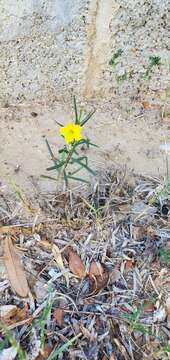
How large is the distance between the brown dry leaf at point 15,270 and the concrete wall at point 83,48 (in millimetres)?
716

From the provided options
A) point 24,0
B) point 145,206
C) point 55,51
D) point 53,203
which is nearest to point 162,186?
point 145,206

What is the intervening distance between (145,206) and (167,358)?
0.57 meters

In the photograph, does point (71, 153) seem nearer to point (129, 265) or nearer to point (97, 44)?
point (129, 265)

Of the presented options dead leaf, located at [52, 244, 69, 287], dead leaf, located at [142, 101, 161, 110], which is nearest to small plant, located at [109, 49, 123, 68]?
dead leaf, located at [142, 101, 161, 110]

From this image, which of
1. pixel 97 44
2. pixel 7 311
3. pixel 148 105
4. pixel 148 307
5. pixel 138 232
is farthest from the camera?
pixel 148 105

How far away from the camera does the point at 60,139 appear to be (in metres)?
2.50

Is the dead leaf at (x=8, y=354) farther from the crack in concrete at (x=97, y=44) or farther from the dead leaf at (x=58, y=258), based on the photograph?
the crack in concrete at (x=97, y=44)

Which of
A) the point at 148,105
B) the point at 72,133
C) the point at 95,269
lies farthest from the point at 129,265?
the point at 148,105

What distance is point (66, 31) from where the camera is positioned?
2393 millimetres

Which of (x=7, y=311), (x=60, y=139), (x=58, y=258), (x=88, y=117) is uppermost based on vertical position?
(x=88, y=117)

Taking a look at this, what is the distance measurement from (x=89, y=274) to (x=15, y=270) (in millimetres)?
256

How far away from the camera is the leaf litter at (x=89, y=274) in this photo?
2.02 m

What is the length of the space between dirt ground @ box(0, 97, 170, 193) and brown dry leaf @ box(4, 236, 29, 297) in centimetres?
26

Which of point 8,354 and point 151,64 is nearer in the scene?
point 8,354
